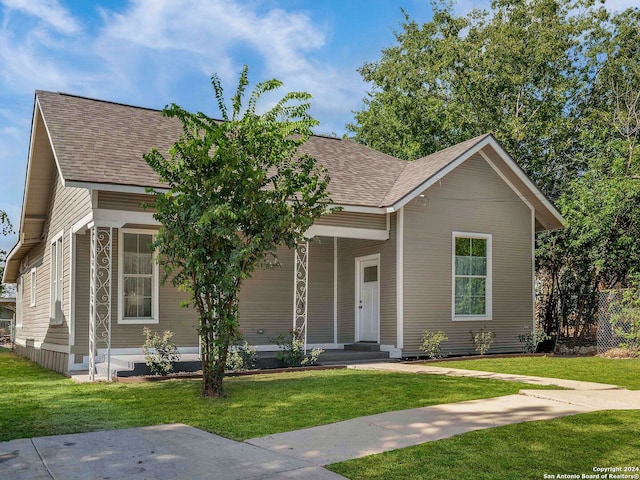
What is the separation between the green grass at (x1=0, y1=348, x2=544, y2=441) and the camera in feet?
24.8

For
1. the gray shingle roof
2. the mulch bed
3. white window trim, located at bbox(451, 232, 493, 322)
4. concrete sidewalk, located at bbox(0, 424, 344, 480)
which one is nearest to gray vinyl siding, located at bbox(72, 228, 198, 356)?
the gray shingle roof

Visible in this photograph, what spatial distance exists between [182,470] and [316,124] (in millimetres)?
5651

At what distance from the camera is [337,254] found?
17047mm

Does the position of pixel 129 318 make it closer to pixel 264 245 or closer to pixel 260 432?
pixel 264 245

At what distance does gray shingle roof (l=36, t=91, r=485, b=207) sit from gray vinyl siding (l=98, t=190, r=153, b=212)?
12.9 inches

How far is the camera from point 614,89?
77.4 ft

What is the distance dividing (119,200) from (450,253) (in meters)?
7.77

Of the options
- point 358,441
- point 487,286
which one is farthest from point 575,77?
point 358,441

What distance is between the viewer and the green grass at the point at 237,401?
7.57 m

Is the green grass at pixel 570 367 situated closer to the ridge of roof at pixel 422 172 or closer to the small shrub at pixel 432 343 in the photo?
the small shrub at pixel 432 343

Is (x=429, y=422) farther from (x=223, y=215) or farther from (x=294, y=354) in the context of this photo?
(x=294, y=354)

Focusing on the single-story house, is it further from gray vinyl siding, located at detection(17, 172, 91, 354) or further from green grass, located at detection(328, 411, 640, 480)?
green grass, located at detection(328, 411, 640, 480)

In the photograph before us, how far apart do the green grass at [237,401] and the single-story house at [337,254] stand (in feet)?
9.64

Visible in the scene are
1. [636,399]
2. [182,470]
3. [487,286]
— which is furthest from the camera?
[487,286]
